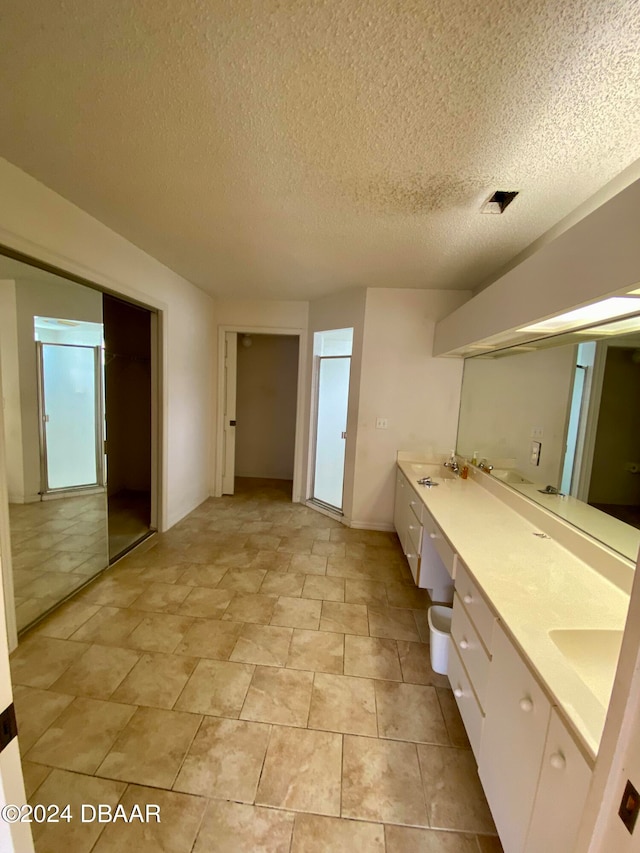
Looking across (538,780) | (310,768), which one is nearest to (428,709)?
(310,768)

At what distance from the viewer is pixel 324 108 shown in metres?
1.25

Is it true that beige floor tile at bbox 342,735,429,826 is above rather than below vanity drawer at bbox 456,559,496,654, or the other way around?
below

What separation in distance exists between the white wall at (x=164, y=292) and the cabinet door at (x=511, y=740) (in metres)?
2.76

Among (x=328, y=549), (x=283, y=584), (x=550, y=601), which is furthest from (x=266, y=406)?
(x=550, y=601)

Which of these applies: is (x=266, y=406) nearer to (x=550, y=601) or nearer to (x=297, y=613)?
(x=297, y=613)

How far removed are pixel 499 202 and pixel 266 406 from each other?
4097 millimetres

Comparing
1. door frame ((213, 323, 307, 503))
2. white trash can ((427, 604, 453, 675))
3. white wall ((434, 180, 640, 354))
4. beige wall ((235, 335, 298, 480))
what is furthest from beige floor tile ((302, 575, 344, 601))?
beige wall ((235, 335, 298, 480))

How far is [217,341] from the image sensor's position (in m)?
4.29

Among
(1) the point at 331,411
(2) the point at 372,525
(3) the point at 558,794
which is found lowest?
(2) the point at 372,525

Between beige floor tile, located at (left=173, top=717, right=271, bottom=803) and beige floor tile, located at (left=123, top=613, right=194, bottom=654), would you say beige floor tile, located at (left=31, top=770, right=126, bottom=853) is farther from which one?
beige floor tile, located at (left=123, top=613, right=194, bottom=654)

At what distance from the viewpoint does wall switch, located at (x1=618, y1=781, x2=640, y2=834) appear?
46 cm

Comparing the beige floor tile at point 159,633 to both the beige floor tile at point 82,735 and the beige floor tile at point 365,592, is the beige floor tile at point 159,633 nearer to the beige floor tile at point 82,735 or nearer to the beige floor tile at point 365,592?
the beige floor tile at point 82,735

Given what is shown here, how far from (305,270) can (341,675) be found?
2.97m

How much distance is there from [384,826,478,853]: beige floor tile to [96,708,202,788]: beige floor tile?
0.83 meters
